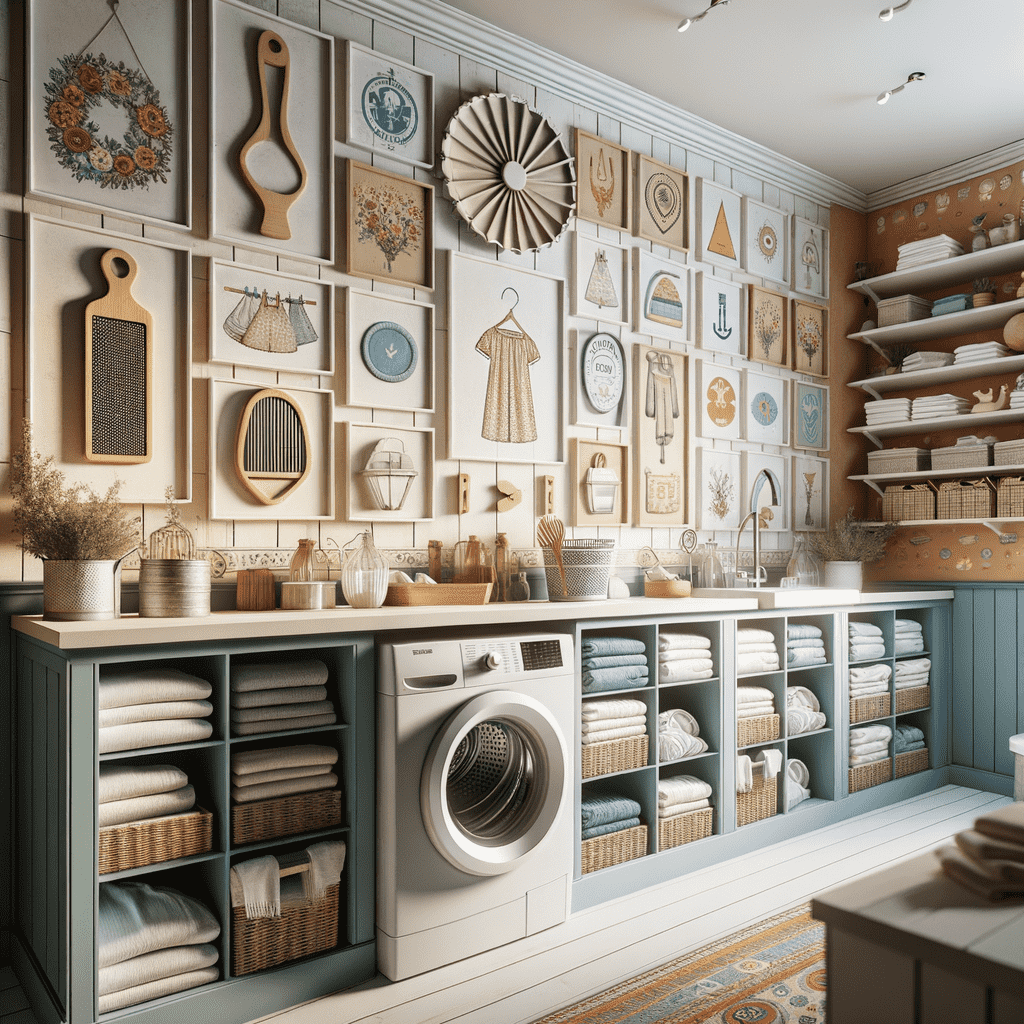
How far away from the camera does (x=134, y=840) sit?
2.03m

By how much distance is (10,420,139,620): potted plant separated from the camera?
7.39 ft

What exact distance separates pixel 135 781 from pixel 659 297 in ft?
9.94

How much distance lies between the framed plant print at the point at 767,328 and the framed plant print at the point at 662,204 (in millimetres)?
560

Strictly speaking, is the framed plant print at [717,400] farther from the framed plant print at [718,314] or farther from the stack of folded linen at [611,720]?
the stack of folded linen at [611,720]

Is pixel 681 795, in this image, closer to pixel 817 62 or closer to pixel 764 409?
pixel 764 409

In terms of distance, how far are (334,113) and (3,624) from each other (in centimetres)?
203

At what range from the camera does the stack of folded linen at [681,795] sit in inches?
122

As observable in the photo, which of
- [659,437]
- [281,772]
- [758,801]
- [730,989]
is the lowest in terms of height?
[730,989]

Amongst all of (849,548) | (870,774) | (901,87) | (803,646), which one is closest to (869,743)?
(870,774)

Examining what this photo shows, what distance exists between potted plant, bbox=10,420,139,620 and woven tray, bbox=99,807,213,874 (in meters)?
0.57

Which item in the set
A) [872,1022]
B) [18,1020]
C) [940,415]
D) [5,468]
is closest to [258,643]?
[5,468]

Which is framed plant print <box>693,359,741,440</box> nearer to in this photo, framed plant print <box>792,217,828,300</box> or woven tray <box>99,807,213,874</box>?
framed plant print <box>792,217,828,300</box>

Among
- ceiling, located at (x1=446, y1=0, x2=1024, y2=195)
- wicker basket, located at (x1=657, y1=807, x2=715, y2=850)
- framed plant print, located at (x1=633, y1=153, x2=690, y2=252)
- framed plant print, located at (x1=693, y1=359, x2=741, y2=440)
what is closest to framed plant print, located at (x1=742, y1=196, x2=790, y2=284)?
ceiling, located at (x1=446, y1=0, x2=1024, y2=195)

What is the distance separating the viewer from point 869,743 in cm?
396
